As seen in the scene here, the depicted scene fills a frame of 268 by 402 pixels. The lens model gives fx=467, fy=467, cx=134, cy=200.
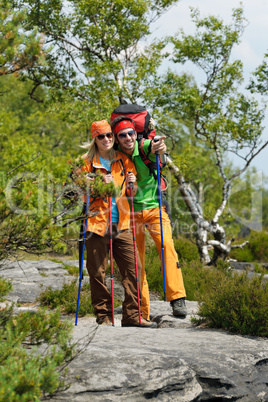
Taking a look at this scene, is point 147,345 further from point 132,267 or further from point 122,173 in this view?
point 122,173

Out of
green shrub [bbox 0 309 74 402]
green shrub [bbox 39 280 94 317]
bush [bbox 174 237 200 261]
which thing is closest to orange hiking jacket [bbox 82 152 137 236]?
green shrub [bbox 0 309 74 402]

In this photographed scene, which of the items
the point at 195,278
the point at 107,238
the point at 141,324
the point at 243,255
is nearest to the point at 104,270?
the point at 107,238

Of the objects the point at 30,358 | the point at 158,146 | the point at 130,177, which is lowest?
the point at 30,358

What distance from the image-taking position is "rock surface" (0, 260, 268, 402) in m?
3.69

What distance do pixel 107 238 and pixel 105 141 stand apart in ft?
3.93

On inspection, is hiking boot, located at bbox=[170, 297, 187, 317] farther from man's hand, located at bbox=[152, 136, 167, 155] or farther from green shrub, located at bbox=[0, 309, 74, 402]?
→ green shrub, located at bbox=[0, 309, 74, 402]

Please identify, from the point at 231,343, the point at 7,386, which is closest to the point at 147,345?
the point at 231,343

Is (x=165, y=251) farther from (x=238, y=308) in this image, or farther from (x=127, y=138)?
(x=127, y=138)

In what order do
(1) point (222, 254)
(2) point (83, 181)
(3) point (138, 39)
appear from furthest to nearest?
(3) point (138, 39) < (1) point (222, 254) < (2) point (83, 181)

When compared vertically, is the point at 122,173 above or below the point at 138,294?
above

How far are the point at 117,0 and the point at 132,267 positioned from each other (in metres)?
10.3

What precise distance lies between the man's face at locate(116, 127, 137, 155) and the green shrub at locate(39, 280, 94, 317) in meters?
3.13

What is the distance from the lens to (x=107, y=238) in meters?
5.76

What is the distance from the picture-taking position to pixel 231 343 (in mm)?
4934
